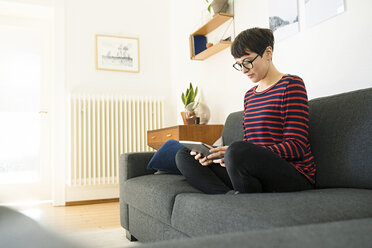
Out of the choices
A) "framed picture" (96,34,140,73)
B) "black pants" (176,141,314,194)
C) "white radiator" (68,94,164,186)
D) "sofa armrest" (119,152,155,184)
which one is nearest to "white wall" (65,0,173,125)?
"framed picture" (96,34,140,73)

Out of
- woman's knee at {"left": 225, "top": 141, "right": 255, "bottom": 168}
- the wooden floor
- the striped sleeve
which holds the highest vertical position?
the striped sleeve

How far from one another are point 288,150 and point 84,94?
8.92 feet

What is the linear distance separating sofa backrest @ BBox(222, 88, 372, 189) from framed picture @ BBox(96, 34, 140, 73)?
2.67 m

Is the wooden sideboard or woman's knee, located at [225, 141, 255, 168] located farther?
the wooden sideboard

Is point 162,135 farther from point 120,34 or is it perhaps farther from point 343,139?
point 343,139

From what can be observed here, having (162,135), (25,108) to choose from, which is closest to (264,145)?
(162,135)

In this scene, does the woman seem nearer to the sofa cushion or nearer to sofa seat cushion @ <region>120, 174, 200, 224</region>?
sofa seat cushion @ <region>120, 174, 200, 224</region>

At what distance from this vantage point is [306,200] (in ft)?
3.28

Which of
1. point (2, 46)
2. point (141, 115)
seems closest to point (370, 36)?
point (141, 115)

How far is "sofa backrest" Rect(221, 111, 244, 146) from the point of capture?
2092mm

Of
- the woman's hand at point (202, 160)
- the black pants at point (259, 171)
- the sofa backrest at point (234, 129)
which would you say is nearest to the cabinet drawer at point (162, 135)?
the sofa backrest at point (234, 129)

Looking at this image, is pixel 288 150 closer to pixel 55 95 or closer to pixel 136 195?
pixel 136 195

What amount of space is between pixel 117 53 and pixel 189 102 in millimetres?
1094

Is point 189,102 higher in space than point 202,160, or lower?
higher
